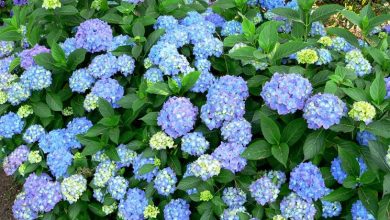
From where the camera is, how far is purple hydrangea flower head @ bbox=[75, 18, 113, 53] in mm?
2838

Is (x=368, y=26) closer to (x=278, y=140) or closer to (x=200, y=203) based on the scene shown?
(x=278, y=140)

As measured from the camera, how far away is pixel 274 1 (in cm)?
316

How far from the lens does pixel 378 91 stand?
218 cm

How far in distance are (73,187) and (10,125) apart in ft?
2.00

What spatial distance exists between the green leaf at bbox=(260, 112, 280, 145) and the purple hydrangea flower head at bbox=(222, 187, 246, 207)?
29 cm

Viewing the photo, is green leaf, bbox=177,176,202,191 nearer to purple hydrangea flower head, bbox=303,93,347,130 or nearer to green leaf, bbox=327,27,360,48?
purple hydrangea flower head, bbox=303,93,347,130

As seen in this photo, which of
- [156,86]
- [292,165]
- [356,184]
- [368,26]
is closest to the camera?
[356,184]

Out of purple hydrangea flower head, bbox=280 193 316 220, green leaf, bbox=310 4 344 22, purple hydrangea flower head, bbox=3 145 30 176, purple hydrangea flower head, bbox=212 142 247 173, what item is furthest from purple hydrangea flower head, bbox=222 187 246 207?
purple hydrangea flower head, bbox=3 145 30 176

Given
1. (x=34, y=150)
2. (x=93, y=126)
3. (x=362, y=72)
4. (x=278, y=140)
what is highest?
(x=362, y=72)

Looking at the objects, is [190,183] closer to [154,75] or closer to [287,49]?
[154,75]

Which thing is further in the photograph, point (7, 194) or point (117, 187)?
point (7, 194)

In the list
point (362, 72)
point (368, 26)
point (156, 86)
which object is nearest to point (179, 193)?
point (156, 86)

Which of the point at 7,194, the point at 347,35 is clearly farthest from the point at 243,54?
the point at 7,194

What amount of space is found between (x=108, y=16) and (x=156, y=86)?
0.78m
